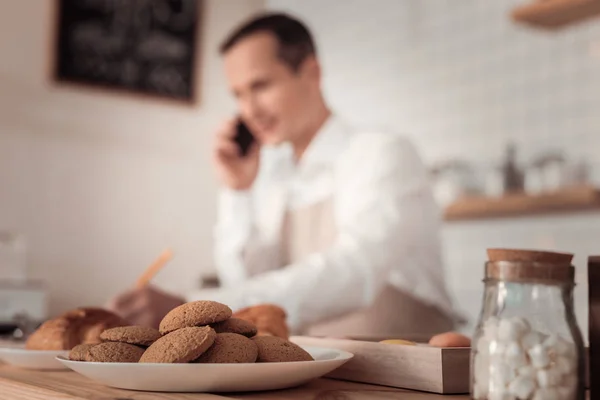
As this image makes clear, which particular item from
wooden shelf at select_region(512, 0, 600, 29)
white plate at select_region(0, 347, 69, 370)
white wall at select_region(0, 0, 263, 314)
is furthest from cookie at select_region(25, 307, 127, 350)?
white wall at select_region(0, 0, 263, 314)

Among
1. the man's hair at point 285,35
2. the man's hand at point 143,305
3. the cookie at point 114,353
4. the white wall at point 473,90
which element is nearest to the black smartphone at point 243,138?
the man's hair at point 285,35

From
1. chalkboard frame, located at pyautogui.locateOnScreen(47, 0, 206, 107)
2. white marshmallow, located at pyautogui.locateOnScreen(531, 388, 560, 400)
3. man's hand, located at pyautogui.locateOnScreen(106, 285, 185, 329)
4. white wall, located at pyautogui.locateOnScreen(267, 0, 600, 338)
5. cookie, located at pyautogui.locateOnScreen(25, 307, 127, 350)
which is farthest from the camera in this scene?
chalkboard frame, located at pyautogui.locateOnScreen(47, 0, 206, 107)

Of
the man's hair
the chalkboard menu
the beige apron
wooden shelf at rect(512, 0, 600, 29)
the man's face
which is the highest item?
the chalkboard menu

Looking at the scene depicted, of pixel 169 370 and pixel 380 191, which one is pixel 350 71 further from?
pixel 169 370

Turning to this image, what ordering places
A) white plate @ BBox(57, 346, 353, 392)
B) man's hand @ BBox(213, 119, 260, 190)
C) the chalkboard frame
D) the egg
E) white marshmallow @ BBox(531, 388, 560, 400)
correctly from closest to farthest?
white marshmallow @ BBox(531, 388, 560, 400) → white plate @ BBox(57, 346, 353, 392) → the egg → man's hand @ BBox(213, 119, 260, 190) → the chalkboard frame

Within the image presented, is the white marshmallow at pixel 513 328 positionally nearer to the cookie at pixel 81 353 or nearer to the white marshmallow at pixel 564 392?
the white marshmallow at pixel 564 392

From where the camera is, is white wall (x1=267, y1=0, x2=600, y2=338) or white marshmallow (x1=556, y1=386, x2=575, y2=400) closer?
white marshmallow (x1=556, y1=386, x2=575, y2=400)

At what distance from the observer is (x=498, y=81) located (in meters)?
3.26

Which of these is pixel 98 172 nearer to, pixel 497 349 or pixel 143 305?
pixel 143 305

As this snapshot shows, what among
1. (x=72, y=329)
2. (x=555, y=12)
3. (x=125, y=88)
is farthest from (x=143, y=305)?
(x=125, y=88)

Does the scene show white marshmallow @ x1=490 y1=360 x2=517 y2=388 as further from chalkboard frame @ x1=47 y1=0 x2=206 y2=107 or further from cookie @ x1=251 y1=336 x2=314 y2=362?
chalkboard frame @ x1=47 y1=0 x2=206 y2=107

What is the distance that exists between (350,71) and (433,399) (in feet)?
11.4

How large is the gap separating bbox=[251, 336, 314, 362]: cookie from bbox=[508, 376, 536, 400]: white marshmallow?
0.23 meters

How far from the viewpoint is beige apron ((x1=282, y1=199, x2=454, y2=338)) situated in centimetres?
211
